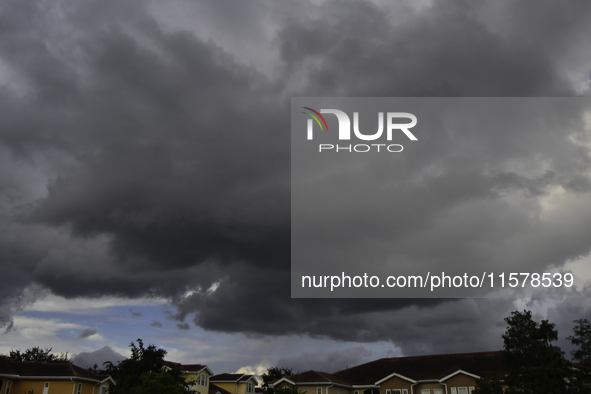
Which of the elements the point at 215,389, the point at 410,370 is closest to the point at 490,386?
the point at 410,370

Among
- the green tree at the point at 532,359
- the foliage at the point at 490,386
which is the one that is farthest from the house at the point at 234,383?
the green tree at the point at 532,359

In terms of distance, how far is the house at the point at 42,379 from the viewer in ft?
182

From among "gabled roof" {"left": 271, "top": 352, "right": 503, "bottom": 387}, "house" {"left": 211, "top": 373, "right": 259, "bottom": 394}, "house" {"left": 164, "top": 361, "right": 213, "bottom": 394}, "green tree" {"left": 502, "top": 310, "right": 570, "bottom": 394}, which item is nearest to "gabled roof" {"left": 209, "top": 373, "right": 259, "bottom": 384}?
"house" {"left": 211, "top": 373, "right": 259, "bottom": 394}

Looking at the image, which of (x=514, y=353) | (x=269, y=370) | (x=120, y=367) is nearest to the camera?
(x=514, y=353)

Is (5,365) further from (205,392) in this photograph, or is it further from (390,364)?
(390,364)

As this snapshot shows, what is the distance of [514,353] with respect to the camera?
30906 millimetres

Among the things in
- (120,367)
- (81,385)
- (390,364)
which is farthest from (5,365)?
(390,364)

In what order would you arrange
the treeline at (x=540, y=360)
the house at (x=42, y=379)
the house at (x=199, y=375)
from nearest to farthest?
the treeline at (x=540, y=360) < the house at (x=42, y=379) < the house at (x=199, y=375)

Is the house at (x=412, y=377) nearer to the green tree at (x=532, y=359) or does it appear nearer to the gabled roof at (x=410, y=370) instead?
the gabled roof at (x=410, y=370)

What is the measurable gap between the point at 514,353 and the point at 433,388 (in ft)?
95.3

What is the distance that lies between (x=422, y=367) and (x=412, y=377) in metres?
3.67

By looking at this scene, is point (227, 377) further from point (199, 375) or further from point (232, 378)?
point (199, 375)

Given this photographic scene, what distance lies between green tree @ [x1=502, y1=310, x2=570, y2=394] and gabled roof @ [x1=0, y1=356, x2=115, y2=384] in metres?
49.4

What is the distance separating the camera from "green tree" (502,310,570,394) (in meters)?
28.4
